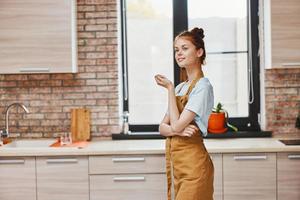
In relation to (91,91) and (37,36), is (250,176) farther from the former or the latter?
(37,36)

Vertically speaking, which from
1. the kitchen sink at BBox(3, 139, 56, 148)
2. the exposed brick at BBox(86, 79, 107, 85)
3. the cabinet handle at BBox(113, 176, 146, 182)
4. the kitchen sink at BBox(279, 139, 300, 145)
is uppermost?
the exposed brick at BBox(86, 79, 107, 85)

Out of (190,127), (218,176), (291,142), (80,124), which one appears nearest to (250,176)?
(218,176)

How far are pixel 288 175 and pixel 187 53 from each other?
1398mm

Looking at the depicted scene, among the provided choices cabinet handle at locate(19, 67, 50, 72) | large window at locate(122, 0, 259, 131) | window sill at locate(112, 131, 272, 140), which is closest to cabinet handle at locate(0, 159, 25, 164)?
cabinet handle at locate(19, 67, 50, 72)

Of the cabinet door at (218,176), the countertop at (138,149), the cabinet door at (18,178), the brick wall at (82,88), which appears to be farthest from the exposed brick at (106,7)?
the cabinet door at (218,176)

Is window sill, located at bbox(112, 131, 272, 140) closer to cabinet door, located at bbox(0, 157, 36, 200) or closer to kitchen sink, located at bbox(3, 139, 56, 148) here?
kitchen sink, located at bbox(3, 139, 56, 148)

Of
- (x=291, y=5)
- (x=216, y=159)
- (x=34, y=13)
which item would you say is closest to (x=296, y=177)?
(x=216, y=159)

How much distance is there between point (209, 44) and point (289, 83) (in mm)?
812

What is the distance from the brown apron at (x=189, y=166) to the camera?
2.80m

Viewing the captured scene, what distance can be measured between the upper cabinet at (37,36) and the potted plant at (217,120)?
1.30 m

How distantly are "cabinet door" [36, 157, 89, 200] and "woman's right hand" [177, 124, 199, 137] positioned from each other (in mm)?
1073

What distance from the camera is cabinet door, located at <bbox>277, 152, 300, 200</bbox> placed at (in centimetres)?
356

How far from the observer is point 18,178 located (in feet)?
12.1

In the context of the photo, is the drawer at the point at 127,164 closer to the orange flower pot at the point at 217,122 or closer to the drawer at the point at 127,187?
the drawer at the point at 127,187
